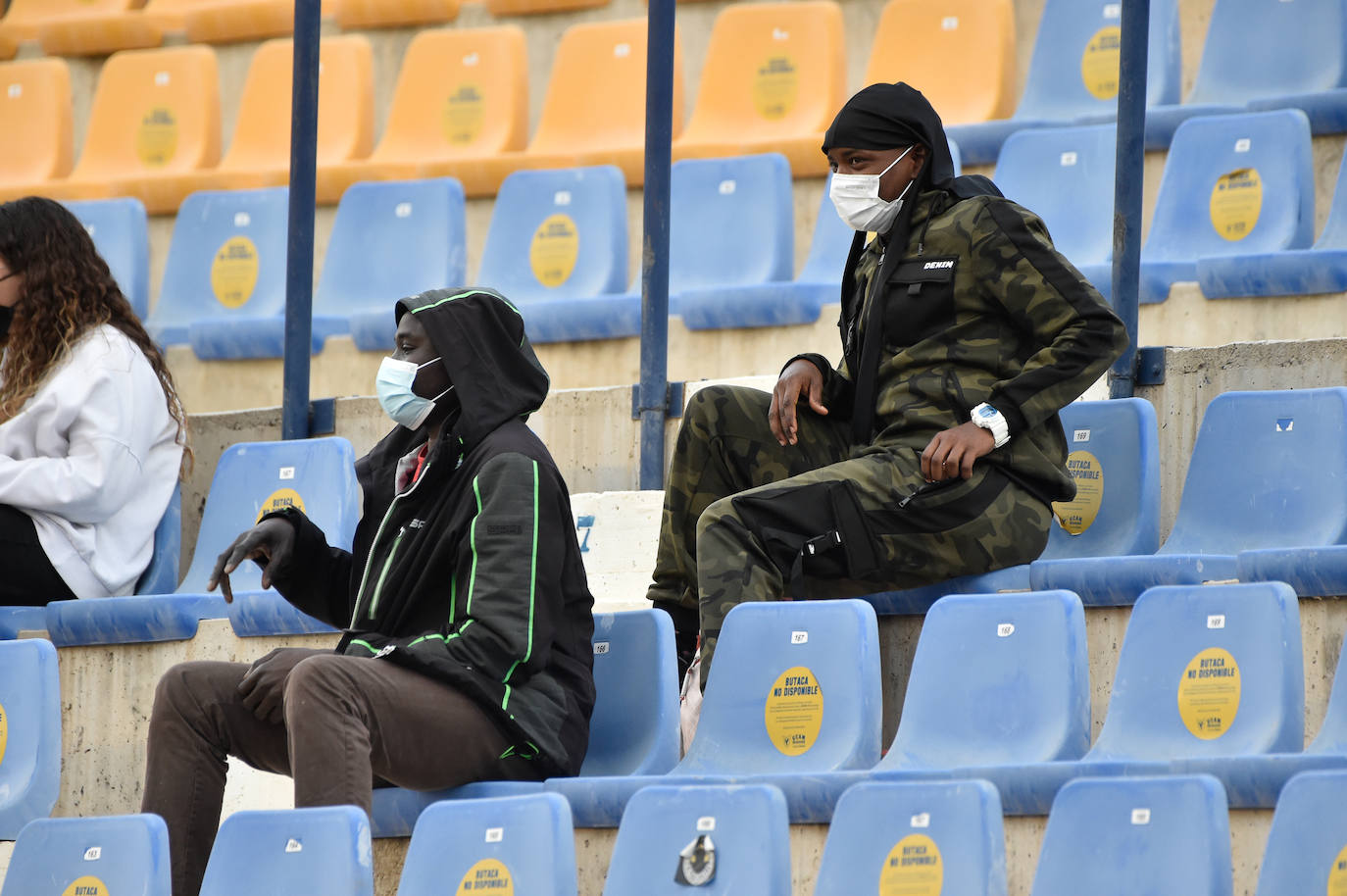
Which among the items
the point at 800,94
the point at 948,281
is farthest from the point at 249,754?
the point at 800,94

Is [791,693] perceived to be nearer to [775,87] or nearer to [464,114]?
[775,87]

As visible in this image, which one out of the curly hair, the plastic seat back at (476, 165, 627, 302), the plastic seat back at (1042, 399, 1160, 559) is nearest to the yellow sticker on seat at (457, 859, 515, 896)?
the plastic seat back at (1042, 399, 1160, 559)

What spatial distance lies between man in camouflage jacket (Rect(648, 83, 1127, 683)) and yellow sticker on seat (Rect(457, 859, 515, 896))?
2.65 feet

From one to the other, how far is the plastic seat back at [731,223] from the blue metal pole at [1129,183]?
4.48 ft

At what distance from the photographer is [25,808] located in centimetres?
387

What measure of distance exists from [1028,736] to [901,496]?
0.59 metres

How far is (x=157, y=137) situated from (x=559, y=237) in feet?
6.52

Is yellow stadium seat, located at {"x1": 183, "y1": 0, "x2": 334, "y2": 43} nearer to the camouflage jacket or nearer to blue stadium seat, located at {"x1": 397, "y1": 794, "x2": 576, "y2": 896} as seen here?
the camouflage jacket

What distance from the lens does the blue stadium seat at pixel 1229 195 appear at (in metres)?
4.82

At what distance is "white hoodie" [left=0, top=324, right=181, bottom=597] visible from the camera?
4500 mm

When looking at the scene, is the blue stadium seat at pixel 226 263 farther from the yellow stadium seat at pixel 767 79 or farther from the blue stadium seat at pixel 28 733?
the blue stadium seat at pixel 28 733

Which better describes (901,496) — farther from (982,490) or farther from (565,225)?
(565,225)

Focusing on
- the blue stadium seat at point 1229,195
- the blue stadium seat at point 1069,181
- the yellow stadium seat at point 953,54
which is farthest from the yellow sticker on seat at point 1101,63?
the blue stadium seat at point 1229,195

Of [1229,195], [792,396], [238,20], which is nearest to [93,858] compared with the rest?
[792,396]
